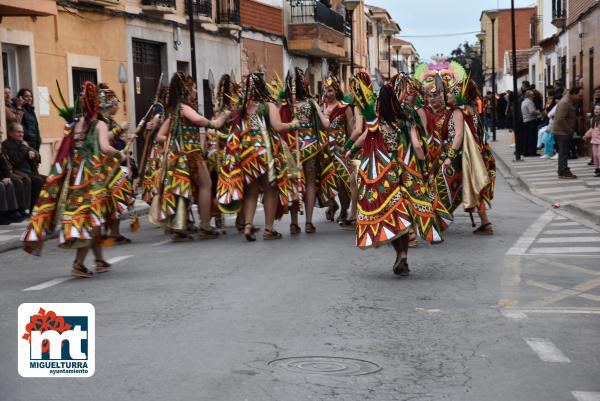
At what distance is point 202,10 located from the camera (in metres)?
29.8

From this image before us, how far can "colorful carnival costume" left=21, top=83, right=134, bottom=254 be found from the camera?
9.82 metres

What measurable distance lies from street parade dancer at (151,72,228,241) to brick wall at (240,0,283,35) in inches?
861

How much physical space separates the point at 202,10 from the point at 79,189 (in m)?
20.6

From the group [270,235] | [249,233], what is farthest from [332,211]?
[249,233]

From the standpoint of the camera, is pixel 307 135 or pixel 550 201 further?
pixel 550 201

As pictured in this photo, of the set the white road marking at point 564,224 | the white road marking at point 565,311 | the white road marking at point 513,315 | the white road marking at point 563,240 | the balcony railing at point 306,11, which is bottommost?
the white road marking at point 564,224

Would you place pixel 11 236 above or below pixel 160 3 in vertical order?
below

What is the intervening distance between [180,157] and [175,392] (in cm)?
741

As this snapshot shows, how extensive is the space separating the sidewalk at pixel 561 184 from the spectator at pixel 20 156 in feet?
26.4

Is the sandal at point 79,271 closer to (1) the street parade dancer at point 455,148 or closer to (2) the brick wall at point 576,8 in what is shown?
(1) the street parade dancer at point 455,148

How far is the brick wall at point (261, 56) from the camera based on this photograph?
115ft

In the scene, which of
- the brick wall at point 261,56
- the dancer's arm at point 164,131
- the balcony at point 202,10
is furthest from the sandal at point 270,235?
the brick wall at point 261,56

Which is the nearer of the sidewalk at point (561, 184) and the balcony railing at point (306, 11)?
the sidewalk at point (561, 184)

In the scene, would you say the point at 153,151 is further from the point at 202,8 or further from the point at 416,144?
the point at 202,8
